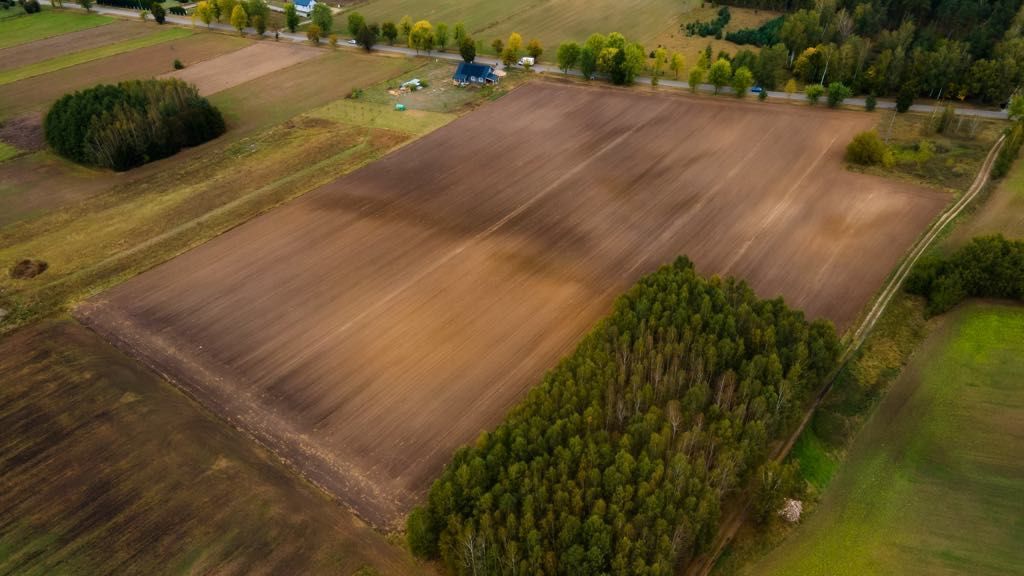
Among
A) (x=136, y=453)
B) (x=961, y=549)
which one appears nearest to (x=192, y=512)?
(x=136, y=453)

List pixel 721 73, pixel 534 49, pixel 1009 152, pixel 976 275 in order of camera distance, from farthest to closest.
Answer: pixel 534 49
pixel 721 73
pixel 1009 152
pixel 976 275

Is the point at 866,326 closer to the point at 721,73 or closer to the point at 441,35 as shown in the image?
the point at 721,73

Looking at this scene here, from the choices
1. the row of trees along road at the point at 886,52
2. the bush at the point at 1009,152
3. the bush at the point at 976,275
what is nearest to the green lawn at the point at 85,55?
the row of trees along road at the point at 886,52

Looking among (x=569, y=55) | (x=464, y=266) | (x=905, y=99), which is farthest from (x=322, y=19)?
(x=905, y=99)

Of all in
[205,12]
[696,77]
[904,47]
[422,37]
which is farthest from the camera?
[205,12]

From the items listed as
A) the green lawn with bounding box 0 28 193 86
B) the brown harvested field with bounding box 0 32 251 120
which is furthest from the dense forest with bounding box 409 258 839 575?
the green lawn with bounding box 0 28 193 86

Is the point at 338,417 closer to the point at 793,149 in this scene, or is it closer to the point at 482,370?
the point at 482,370

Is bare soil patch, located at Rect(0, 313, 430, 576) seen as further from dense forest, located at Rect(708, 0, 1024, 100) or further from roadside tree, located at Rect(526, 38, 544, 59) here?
dense forest, located at Rect(708, 0, 1024, 100)
